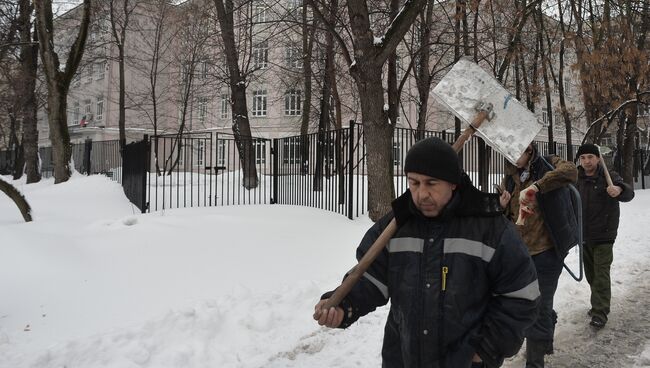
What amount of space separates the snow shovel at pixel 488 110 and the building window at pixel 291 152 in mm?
7511

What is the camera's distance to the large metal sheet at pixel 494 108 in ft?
10.1

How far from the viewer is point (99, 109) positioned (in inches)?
1415

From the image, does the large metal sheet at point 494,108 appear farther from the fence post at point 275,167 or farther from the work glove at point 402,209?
the fence post at point 275,167

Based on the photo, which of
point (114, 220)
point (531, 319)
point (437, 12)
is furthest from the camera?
point (437, 12)

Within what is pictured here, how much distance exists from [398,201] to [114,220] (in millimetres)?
6670

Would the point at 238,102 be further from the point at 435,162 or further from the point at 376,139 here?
the point at 435,162

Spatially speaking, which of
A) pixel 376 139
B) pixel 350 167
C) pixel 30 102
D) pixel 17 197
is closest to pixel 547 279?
pixel 376 139

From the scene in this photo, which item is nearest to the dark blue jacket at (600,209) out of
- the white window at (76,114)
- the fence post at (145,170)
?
the fence post at (145,170)

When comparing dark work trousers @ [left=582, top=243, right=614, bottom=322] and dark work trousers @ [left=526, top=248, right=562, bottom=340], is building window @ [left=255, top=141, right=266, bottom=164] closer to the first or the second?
dark work trousers @ [left=582, top=243, right=614, bottom=322]

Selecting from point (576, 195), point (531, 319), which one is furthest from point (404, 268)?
point (576, 195)

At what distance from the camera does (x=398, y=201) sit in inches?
78.8

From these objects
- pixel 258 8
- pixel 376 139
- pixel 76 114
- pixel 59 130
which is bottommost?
pixel 376 139

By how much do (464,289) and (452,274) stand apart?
0.07m

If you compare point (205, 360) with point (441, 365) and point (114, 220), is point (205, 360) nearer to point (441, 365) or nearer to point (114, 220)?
point (441, 365)
